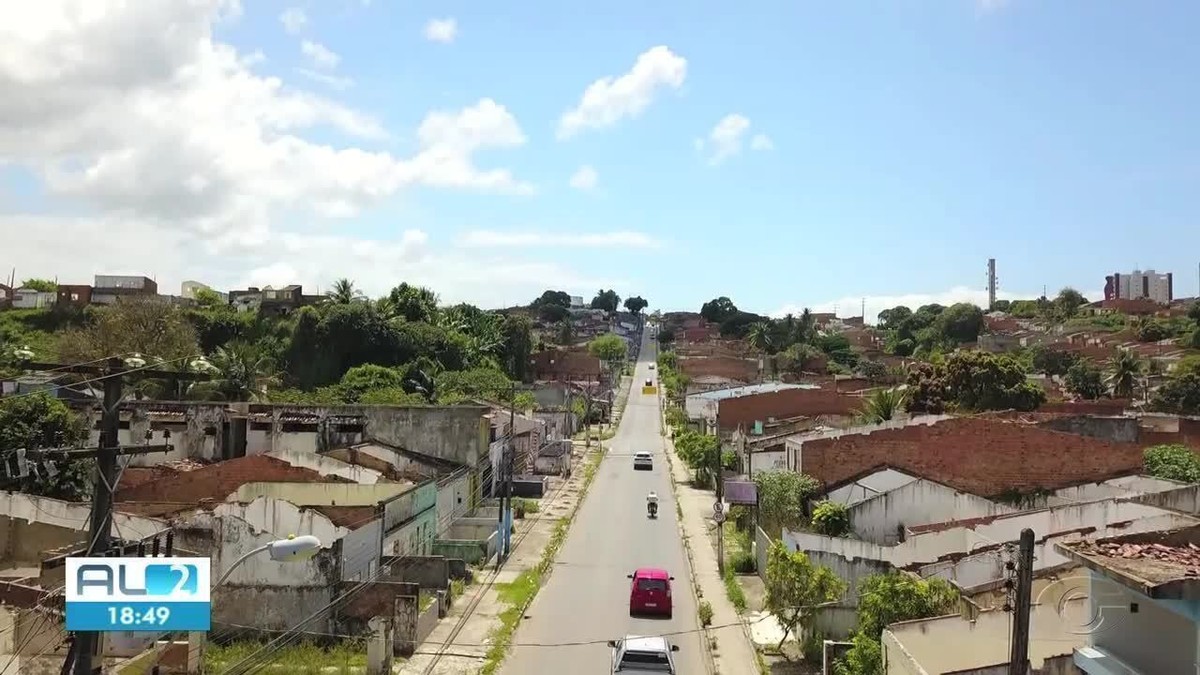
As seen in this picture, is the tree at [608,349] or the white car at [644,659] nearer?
the white car at [644,659]

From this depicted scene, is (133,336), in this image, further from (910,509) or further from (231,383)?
(910,509)

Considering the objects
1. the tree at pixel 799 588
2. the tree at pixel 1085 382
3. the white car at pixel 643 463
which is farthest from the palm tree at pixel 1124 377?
the tree at pixel 799 588

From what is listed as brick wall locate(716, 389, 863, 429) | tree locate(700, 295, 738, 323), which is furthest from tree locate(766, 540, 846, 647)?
tree locate(700, 295, 738, 323)

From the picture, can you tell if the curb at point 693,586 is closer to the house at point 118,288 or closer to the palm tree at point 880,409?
the palm tree at point 880,409

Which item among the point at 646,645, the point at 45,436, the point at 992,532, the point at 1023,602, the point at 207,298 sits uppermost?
the point at 207,298

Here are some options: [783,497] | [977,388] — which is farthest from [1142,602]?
[977,388]
